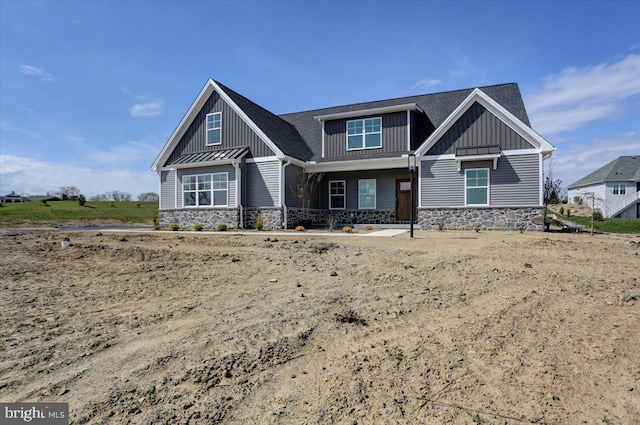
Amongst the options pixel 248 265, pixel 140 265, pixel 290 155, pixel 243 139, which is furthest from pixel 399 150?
pixel 140 265

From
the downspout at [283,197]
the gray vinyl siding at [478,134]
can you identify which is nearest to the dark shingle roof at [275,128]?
the downspout at [283,197]

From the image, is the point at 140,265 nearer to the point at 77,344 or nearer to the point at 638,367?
the point at 77,344

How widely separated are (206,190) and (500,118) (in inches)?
549

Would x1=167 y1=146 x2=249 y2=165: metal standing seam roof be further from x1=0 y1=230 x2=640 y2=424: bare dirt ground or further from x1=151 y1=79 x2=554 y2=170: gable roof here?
x1=0 y1=230 x2=640 y2=424: bare dirt ground

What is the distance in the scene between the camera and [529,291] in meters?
4.75

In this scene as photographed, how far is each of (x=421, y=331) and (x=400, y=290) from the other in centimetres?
146

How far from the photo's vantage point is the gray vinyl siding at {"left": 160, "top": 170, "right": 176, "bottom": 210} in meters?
18.9

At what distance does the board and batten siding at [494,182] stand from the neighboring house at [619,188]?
25839 millimetres

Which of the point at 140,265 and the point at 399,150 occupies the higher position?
the point at 399,150

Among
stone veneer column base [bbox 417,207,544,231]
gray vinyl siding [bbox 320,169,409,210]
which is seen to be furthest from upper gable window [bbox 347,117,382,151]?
stone veneer column base [bbox 417,207,544,231]

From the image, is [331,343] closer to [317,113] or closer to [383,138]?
[383,138]

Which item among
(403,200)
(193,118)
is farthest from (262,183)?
(403,200)

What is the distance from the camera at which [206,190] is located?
1780 cm

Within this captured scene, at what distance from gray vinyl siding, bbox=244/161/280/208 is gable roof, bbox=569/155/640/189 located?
39291 mm
